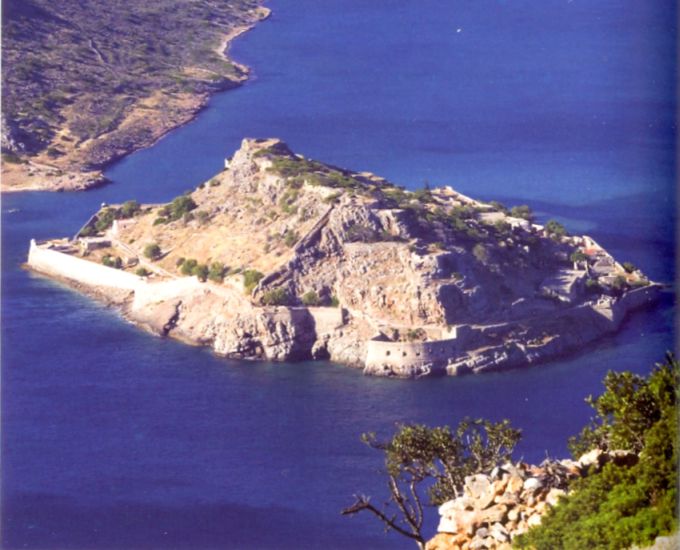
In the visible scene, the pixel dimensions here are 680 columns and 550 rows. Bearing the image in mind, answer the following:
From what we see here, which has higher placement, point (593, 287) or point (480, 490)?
point (480, 490)

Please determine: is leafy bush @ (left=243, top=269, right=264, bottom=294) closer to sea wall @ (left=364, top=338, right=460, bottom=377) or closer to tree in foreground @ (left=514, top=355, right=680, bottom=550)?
sea wall @ (left=364, top=338, right=460, bottom=377)

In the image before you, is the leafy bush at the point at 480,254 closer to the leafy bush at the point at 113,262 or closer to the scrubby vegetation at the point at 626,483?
the leafy bush at the point at 113,262

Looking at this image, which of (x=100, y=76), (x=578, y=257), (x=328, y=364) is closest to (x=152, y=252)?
(x=328, y=364)

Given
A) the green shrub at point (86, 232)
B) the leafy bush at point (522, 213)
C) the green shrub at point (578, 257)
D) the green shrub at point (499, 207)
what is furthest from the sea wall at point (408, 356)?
the green shrub at point (86, 232)

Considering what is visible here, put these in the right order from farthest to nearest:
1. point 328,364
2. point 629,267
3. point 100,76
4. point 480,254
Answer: point 100,76, point 629,267, point 480,254, point 328,364

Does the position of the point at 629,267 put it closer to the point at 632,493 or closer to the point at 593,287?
the point at 593,287

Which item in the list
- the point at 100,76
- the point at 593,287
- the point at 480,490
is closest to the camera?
the point at 480,490
